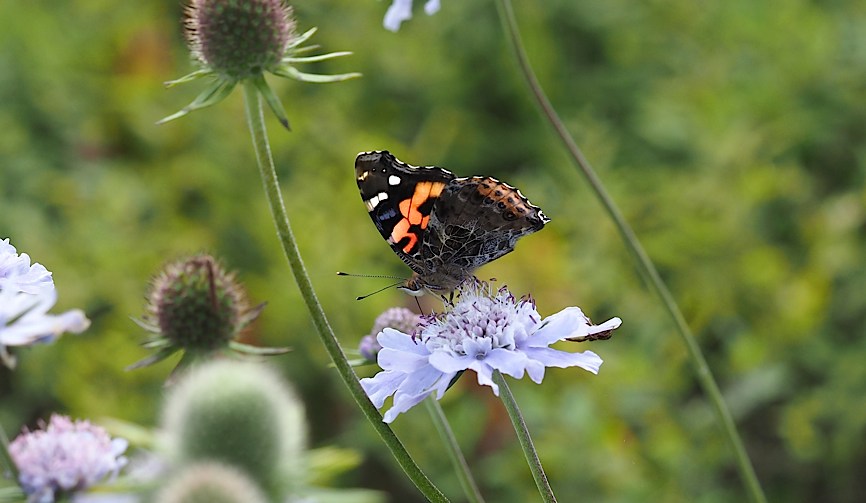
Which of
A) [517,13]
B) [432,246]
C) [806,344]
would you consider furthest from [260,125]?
[517,13]

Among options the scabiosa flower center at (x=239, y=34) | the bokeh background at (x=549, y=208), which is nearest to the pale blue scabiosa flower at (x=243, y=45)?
the scabiosa flower center at (x=239, y=34)

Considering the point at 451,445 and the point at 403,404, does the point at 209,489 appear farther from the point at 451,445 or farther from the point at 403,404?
the point at 403,404

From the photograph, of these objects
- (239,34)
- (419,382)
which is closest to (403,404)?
(419,382)

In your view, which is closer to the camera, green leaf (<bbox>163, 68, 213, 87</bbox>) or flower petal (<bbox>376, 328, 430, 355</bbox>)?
flower petal (<bbox>376, 328, 430, 355</bbox>)

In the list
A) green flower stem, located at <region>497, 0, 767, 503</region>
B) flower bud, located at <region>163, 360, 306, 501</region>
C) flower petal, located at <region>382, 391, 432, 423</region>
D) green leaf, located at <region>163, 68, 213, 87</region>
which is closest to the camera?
flower petal, located at <region>382, 391, 432, 423</region>

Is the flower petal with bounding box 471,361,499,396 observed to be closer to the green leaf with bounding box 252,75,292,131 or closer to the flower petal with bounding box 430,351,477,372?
the flower petal with bounding box 430,351,477,372

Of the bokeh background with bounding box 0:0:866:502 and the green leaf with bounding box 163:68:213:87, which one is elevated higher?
the bokeh background with bounding box 0:0:866:502

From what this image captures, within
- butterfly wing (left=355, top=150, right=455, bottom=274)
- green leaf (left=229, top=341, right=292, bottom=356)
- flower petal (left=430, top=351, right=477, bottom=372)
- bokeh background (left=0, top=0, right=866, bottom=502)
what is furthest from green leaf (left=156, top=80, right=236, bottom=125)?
bokeh background (left=0, top=0, right=866, bottom=502)
